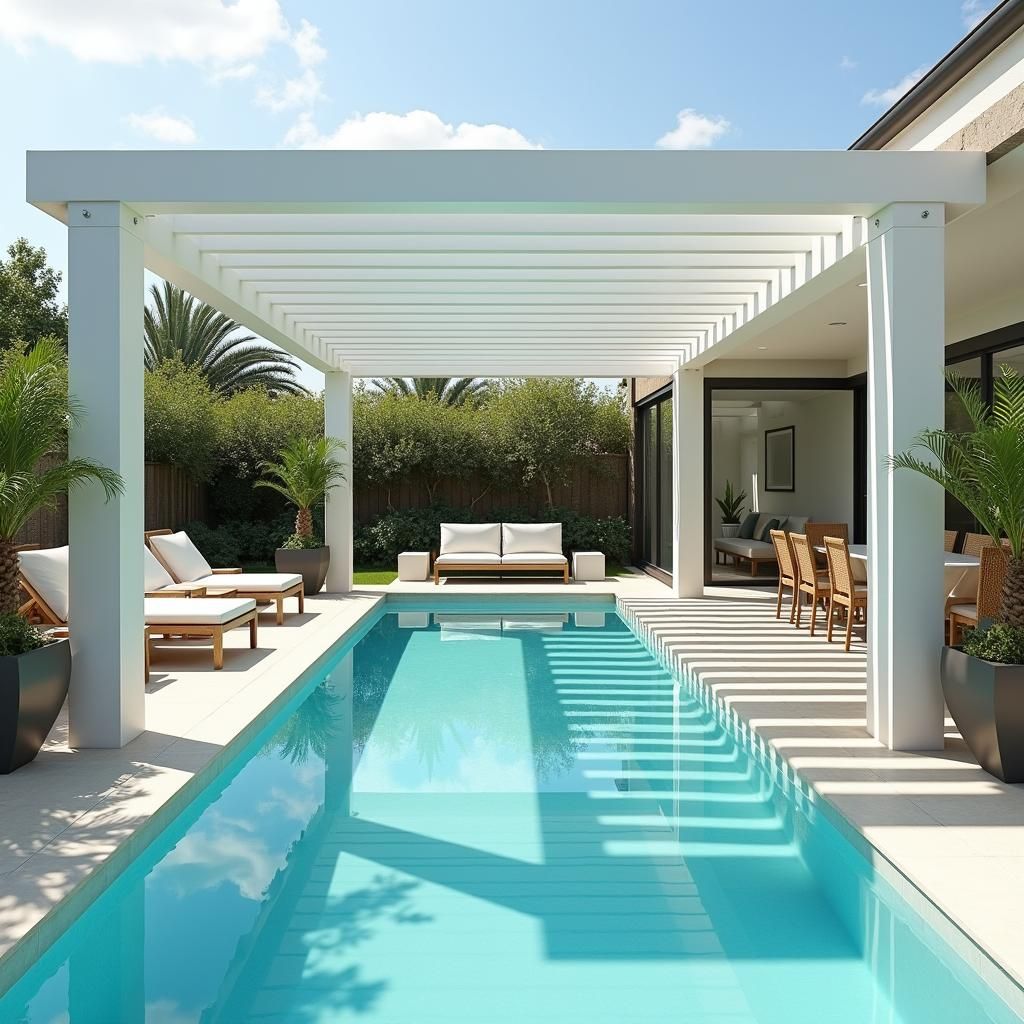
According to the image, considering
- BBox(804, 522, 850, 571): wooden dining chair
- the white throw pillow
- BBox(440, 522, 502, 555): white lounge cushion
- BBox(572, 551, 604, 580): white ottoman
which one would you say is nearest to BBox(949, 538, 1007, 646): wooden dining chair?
BBox(804, 522, 850, 571): wooden dining chair

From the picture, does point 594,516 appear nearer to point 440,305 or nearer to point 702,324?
point 702,324

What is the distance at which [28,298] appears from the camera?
20875 mm

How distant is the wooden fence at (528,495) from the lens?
58.1 ft

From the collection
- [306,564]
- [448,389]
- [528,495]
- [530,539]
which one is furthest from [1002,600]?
[448,389]

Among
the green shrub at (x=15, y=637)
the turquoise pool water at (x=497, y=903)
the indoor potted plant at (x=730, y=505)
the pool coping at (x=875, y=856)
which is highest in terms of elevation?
the indoor potted plant at (x=730, y=505)

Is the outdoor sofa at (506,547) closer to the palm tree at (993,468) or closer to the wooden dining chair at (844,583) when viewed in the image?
the wooden dining chair at (844,583)

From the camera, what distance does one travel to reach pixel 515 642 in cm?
1021

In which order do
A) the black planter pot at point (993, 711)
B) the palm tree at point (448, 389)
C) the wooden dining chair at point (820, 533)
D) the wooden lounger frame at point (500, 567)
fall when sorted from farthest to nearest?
the palm tree at point (448, 389), the wooden lounger frame at point (500, 567), the wooden dining chair at point (820, 533), the black planter pot at point (993, 711)

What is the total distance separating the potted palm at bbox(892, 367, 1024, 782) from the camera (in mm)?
4746

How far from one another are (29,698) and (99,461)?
135cm

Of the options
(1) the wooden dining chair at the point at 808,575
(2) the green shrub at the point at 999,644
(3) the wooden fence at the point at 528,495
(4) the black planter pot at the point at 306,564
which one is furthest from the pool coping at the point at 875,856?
(3) the wooden fence at the point at 528,495

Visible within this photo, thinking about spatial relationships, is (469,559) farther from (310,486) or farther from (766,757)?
(766,757)

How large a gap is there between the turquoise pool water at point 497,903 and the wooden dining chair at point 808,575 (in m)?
3.75

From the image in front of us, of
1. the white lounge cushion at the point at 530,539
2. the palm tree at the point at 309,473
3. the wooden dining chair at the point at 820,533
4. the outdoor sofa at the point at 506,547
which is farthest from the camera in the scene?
the white lounge cushion at the point at 530,539
